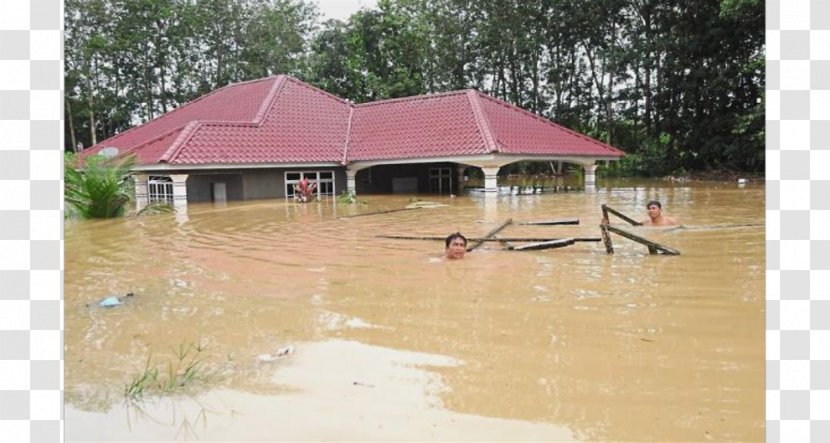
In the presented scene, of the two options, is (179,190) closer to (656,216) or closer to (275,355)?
(656,216)

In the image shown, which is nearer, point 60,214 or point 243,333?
point 60,214

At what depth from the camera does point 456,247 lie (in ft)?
24.5

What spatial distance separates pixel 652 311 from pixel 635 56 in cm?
2637

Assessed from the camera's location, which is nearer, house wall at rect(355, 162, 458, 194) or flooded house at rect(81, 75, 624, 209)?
flooded house at rect(81, 75, 624, 209)

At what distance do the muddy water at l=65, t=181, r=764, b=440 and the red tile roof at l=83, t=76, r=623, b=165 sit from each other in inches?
399

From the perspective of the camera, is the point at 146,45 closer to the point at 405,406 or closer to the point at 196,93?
the point at 196,93

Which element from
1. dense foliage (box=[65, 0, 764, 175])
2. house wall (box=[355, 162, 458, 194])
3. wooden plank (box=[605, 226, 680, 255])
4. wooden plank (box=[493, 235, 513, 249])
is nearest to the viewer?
wooden plank (box=[605, 226, 680, 255])

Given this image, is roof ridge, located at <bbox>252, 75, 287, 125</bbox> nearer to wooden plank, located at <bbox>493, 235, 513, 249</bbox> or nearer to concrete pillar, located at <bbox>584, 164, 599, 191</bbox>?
concrete pillar, located at <bbox>584, 164, 599, 191</bbox>

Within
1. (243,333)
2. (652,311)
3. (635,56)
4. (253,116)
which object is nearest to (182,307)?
(243,333)

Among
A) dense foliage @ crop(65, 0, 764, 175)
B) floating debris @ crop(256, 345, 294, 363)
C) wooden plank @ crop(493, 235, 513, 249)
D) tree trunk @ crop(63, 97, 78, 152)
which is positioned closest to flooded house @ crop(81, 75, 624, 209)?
dense foliage @ crop(65, 0, 764, 175)

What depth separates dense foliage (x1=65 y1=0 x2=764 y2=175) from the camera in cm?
2611

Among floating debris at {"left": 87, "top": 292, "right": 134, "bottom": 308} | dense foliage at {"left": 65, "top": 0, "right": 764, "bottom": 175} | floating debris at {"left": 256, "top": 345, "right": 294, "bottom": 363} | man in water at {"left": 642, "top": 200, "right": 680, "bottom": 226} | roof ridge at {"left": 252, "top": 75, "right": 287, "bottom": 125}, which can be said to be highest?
dense foliage at {"left": 65, "top": 0, "right": 764, "bottom": 175}

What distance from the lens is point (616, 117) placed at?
35.3 m

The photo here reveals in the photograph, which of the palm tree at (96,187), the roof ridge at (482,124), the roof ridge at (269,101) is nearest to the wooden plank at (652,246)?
the palm tree at (96,187)
